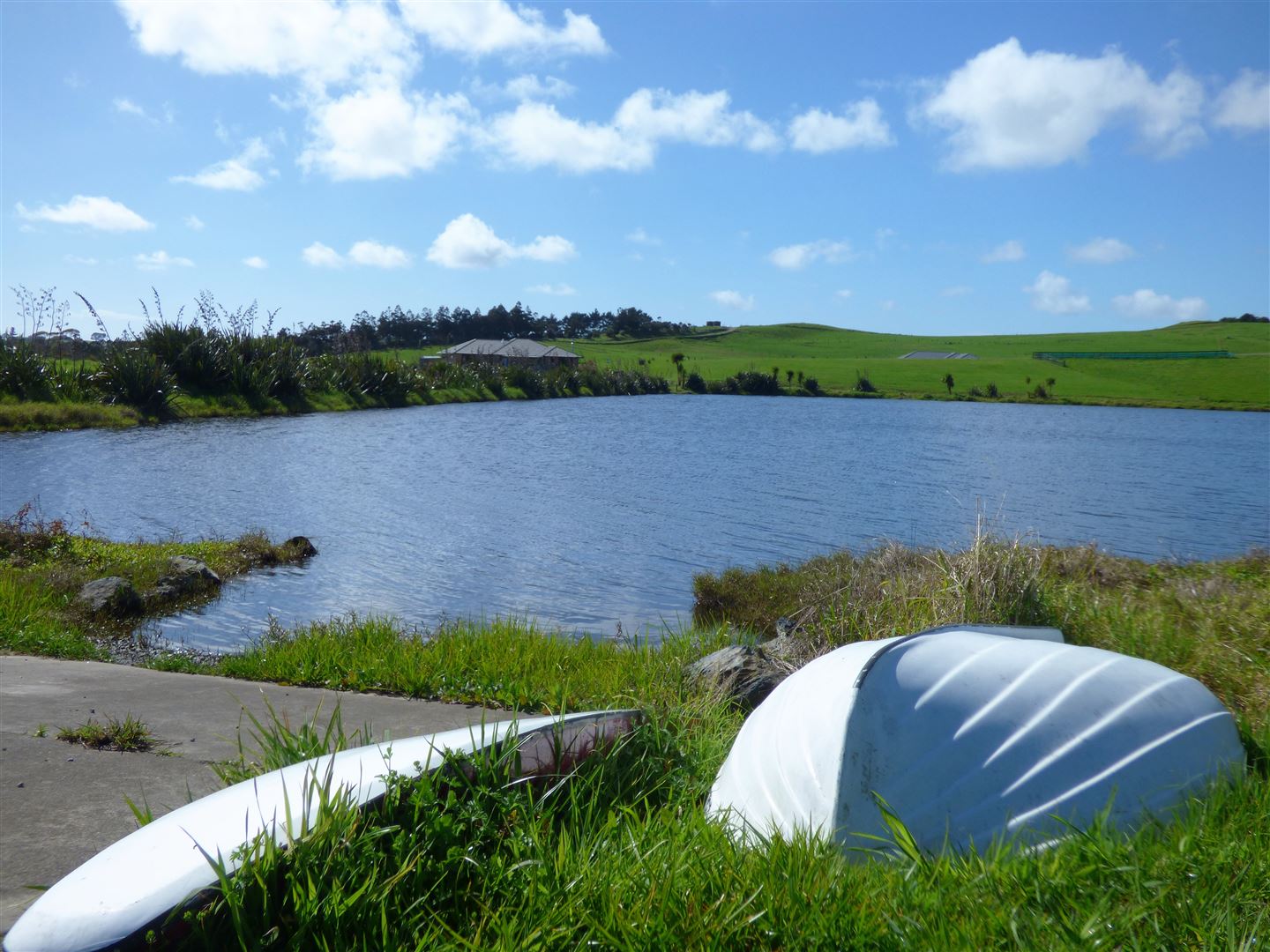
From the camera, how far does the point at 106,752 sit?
485 centimetres

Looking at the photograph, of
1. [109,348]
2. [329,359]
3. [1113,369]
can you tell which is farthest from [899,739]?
[1113,369]

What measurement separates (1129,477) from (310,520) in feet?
78.8

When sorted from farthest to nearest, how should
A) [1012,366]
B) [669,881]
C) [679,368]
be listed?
[1012,366], [679,368], [669,881]

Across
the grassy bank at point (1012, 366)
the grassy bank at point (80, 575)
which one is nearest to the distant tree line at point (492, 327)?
the grassy bank at point (1012, 366)

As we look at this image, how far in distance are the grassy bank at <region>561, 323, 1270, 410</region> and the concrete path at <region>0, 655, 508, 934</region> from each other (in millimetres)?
80213

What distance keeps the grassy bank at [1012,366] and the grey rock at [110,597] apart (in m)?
77.5

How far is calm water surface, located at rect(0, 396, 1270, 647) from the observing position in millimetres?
13344

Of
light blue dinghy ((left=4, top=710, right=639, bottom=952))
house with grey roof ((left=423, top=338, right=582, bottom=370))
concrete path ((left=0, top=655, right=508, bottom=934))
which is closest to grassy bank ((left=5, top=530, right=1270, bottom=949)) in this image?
light blue dinghy ((left=4, top=710, right=639, bottom=952))

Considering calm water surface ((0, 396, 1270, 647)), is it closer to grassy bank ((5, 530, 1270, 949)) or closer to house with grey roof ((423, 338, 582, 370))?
grassy bank ((5, 530, 1270, 949))

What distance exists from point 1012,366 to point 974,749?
337 ft

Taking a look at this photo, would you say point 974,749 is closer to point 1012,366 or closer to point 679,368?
point 679,368

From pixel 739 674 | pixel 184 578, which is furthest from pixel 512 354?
pixel 739 674

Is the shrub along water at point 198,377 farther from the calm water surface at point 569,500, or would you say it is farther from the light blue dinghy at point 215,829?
the light blue dinghy at point 215,829

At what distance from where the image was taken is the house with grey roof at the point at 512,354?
80.2m
